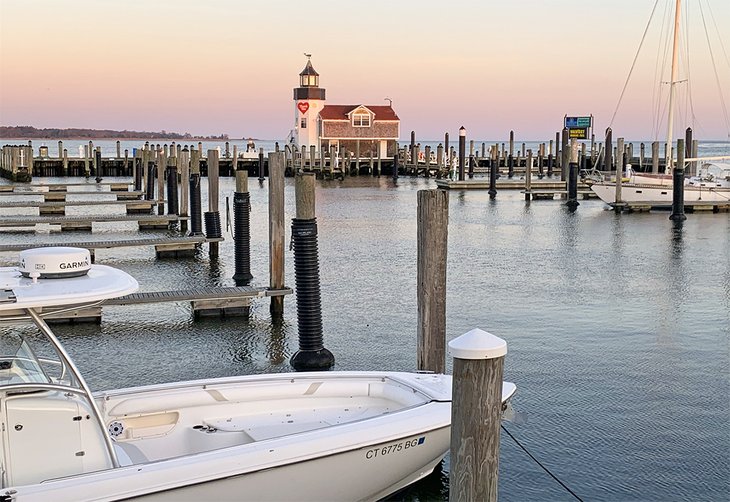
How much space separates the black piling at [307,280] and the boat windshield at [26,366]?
425 centimetres

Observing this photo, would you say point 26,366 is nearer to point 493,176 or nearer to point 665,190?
point 665,190

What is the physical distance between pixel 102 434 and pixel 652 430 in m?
5.40

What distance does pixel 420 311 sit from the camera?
321 inches

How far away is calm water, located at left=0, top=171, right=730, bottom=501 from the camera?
25.6 ft

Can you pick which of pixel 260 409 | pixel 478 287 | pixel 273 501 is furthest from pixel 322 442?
pixel 478 287

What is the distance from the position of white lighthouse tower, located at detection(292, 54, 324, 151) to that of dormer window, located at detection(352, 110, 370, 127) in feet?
8.74

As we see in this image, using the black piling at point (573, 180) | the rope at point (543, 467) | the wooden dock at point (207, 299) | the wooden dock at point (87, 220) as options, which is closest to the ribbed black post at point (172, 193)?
the wooden dock at point (87, 220)

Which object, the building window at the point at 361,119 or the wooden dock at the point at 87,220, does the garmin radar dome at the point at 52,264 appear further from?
the building window at the point at 361,119

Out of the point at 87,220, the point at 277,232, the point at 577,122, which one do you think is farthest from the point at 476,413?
the point at 577,122

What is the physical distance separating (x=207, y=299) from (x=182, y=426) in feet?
20.8

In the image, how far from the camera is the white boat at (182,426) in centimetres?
534

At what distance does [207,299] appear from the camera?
13.1 metres

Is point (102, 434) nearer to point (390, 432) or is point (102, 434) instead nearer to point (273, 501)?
point (273, 501)

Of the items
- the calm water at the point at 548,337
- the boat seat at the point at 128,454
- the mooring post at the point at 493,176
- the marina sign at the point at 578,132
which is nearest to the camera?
the boat seat at the point at 128,454
